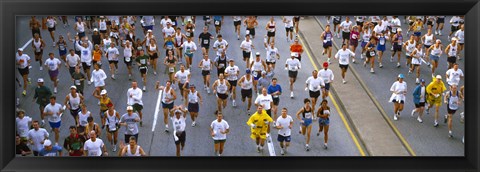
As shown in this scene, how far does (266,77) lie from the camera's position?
19.8m

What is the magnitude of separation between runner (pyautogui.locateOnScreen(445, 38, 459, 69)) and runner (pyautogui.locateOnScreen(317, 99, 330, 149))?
620cm

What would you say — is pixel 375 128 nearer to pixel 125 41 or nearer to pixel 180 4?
pixel 125 41

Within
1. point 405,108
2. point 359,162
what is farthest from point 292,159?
point 405,108

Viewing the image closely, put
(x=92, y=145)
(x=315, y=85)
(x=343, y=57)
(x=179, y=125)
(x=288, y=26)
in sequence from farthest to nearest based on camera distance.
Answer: (x=288, y=26) → (x=343, y=57) → (x=315, y=85) → (x=179, y=125) → (x=92, y=145)

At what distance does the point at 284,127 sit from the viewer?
54.1ft

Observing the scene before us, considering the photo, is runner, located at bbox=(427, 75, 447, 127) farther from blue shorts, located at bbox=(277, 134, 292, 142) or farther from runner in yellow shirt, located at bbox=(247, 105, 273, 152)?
runner in yellow shirt, located at bbox=(247, 105, 273, 152)

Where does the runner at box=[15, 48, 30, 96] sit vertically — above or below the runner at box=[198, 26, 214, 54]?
below

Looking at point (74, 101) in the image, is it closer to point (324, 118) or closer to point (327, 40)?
point (324, 118)

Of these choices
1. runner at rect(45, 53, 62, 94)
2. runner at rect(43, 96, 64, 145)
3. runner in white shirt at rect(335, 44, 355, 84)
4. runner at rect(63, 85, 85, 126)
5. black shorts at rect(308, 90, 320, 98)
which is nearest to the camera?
runner at rect(43, 96, 64, 145)

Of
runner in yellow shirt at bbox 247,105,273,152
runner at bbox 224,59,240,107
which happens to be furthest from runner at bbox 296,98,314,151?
runner at bbox 224,59,240,107

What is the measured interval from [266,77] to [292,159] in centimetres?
1222

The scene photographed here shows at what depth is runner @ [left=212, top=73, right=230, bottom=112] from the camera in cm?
1898

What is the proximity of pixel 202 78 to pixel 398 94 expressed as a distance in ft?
20.3

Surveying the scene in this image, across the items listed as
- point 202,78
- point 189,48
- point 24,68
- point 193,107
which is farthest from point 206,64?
point 24,68
